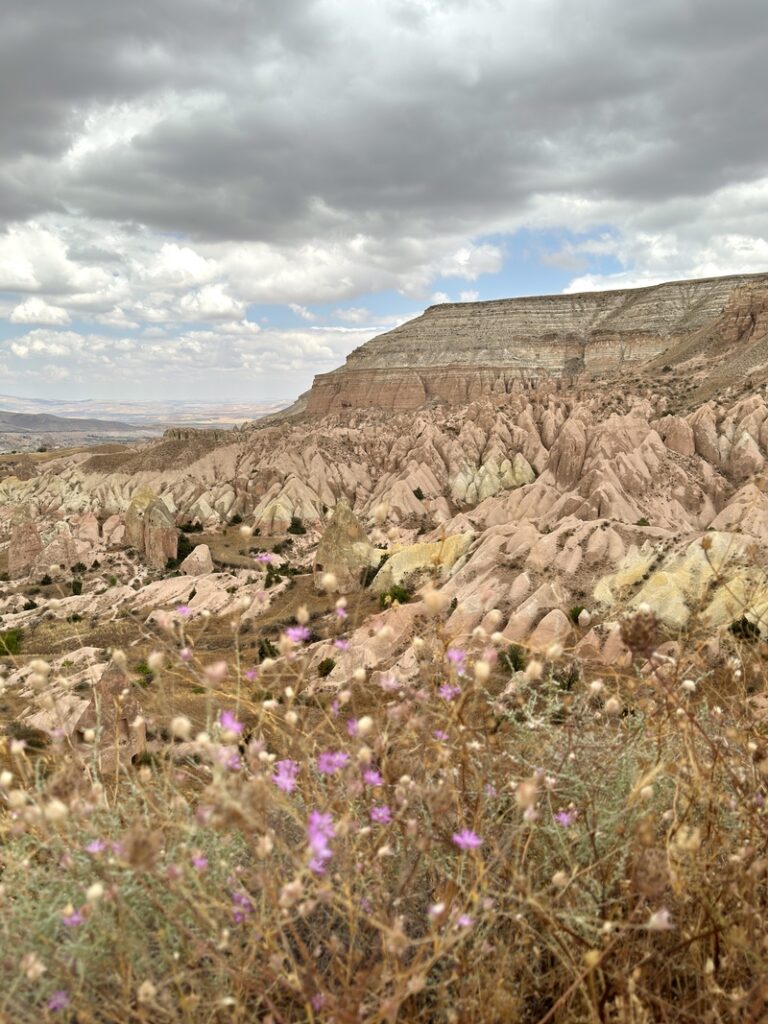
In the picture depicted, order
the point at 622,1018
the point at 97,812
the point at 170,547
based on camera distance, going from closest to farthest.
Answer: the point at 622,1018, the point at 97,812, the point at 170,547

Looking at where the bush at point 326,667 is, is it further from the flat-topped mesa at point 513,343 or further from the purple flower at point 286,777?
the flat-topped mesa at point 513,343

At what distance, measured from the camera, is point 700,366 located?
8044cm

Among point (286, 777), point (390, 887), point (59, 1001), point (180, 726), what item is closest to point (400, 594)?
point (390, 887)

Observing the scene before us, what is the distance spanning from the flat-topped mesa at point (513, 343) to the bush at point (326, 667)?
10119 cm

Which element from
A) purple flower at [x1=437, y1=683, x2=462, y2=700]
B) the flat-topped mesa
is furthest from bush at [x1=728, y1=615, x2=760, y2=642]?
the flat-topped mesa

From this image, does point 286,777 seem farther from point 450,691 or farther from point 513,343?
point 513,343

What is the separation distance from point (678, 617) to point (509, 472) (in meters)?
47.9

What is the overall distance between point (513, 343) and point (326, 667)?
121049 mm

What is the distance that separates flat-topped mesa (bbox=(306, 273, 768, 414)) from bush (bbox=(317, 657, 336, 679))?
332 ft

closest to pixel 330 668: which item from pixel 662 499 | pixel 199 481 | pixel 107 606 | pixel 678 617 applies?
pixel 678 617

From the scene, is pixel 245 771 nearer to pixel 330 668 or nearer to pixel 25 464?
pixel 330 668

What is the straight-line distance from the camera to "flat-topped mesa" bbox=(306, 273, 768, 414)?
11912 centimetres

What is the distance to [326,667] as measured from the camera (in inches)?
845

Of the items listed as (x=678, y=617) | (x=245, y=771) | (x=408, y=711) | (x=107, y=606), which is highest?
(x=408, y=711)
